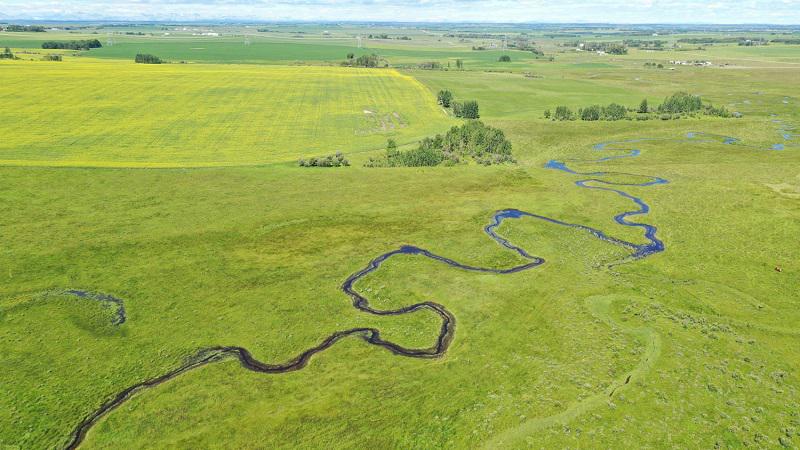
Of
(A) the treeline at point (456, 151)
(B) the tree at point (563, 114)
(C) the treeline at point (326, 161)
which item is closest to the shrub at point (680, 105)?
(B) the tree at point (563, 114)

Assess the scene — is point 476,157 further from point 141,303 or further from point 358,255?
point 141,303

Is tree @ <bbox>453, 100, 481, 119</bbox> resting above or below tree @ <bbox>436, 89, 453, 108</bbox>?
below

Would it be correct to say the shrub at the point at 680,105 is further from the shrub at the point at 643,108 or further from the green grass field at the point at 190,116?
the green grass field at the point at 190,116

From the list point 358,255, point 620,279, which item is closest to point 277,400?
point 358,255

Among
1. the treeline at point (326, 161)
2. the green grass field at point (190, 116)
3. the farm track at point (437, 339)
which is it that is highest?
the green grass field at point (190, 116)

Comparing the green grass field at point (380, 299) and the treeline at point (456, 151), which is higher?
the treeline at point (456, 151)

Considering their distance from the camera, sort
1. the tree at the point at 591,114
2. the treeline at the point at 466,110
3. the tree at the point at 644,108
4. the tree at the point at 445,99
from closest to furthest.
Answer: the treeline at the point at 466,110, the tree at the point at 591,114, the tree at the point at 644,108, the tree at the point at 445,99

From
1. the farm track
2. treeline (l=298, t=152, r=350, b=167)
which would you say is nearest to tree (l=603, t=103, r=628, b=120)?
the farm track

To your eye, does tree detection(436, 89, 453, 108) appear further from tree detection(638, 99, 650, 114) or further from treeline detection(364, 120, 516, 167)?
tree detection(638, 99, 650, 114)
